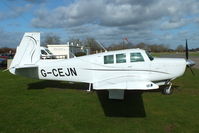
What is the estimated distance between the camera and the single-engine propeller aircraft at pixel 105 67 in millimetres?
8141

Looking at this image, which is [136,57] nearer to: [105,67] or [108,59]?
[108,59]

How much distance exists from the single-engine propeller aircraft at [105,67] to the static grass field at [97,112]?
739 millimetres

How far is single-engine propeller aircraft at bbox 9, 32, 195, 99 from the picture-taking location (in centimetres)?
814

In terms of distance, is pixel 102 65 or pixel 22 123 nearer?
pixel 22 123

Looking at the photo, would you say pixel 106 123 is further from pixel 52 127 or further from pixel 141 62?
pixel 141 62

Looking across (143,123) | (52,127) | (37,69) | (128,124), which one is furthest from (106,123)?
(37,69)

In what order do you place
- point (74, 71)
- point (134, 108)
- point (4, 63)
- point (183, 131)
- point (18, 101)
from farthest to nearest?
point (4, 63)
point (74, 71)
point (18, 101)
point (134, 108)
point (183, 131)

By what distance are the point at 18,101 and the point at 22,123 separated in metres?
2.64

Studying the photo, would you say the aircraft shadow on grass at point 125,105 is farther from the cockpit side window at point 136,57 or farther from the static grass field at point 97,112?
the cockpit side window at point 136,57

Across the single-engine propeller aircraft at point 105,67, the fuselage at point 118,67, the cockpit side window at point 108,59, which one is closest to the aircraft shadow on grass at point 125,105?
the single-engine propeller aircraft at point 105,67

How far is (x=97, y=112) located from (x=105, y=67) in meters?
2.22

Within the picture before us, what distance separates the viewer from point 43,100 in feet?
27.1

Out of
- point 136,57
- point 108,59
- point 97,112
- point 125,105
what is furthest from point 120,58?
point 97,112

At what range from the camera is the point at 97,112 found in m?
6.70
